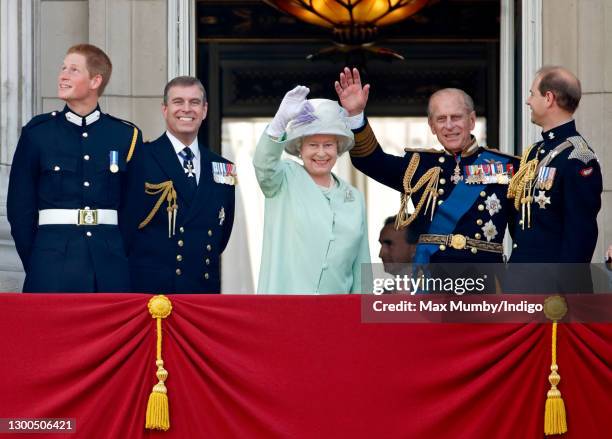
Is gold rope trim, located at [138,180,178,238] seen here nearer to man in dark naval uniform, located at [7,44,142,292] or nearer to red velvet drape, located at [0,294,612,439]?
man in dark naval uniform, located at [7,44,142,292]

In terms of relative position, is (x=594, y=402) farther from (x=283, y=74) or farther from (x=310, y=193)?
(x=283, y=74)

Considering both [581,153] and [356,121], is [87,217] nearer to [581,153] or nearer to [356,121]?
[356,121]

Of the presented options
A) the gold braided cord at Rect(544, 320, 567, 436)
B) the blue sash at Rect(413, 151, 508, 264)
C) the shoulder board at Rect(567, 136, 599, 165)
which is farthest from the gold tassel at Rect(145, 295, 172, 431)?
the shoulder board at Rect(567, 136, 599, 165)

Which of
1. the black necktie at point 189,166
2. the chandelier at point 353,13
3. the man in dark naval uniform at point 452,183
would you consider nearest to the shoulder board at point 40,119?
the black necktie at point 189,166

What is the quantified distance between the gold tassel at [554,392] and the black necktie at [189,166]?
209cm

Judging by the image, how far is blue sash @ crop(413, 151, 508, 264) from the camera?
877cm

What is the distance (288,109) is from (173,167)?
2.78 feet

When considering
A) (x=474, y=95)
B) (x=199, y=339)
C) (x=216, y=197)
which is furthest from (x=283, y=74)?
(x=199, y=339)

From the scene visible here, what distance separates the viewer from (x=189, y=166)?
9023 mm

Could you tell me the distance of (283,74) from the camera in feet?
44.0

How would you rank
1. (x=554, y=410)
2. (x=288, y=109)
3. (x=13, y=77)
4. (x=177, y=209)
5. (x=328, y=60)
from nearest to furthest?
(x=554, y=410) → (x=288, y=109) → (x=177, y=209) → (x=13, y=77) → (x=328, y=60)

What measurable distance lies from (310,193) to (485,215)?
35.8 inches

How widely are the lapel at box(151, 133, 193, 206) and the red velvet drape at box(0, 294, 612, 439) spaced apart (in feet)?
3.66

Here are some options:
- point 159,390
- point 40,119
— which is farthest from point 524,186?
point 40,119
